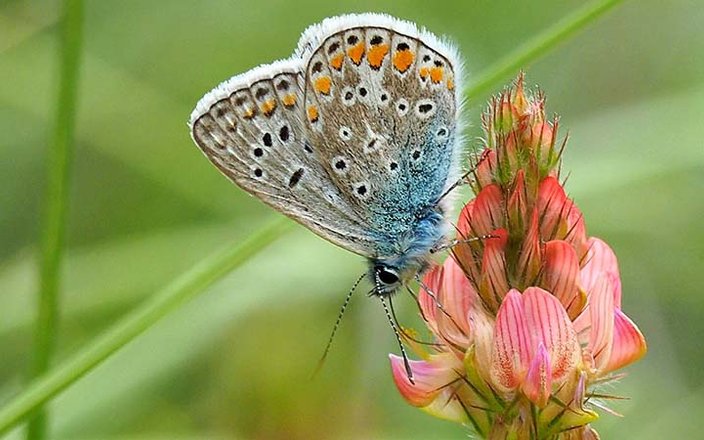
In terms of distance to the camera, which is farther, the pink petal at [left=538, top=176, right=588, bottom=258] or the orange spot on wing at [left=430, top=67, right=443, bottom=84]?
the orange spot on wing at [left=430, top=67, right=443, bottom=84]

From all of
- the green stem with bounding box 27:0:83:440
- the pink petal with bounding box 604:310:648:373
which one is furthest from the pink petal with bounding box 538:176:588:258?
the green stem with bounding box 27:0:83:440

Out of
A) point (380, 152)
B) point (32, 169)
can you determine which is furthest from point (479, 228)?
point (32, 169)

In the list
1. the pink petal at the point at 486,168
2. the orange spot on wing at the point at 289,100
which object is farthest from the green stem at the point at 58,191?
the pink petal at the point at 486,168

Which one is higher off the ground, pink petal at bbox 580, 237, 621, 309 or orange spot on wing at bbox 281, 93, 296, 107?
orange spot on wing at bbox 281, 93, 296, 107

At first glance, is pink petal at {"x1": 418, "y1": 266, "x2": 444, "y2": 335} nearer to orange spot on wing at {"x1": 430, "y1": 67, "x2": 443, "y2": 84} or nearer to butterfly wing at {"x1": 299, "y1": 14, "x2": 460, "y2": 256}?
butterfly wing at {"x1": 299, "y1": 14, "x2": 460, "y2": 256}

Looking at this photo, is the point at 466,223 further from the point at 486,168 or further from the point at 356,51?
the point at 356,51

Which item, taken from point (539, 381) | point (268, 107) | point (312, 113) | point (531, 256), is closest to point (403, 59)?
point (312, 113)

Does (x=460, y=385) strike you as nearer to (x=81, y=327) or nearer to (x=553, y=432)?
(x=553, y=432)
